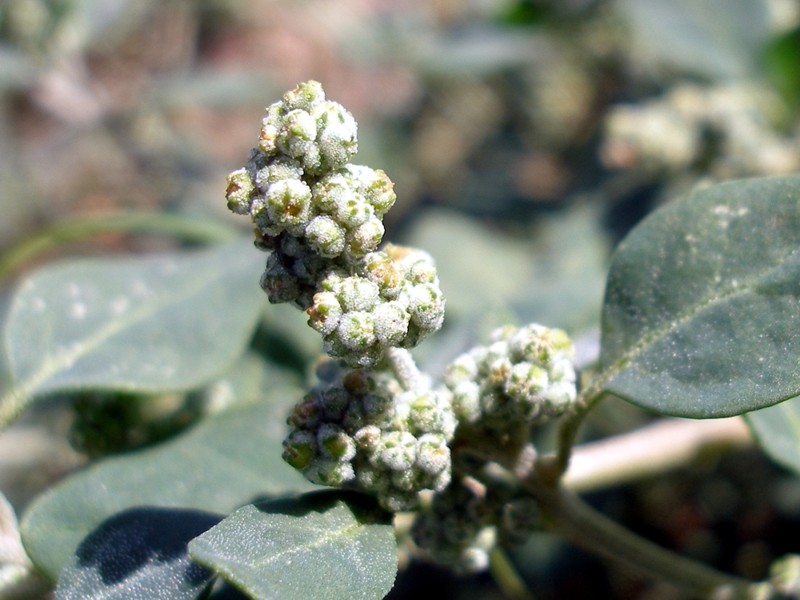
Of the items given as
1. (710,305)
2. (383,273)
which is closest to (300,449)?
(383,273)

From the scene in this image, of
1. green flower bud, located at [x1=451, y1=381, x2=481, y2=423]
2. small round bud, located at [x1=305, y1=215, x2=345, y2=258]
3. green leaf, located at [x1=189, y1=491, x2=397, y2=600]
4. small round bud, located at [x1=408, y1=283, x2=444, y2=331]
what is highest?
small round bud, located at [x1=305, y1=215, x2=345, y2=258]

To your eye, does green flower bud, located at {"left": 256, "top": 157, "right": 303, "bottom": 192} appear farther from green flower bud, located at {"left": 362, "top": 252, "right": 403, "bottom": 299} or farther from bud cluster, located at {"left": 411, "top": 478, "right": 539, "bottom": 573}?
bud cluster, located at {"left": 411, "top": 478, "right": 539, "bottom": 573}

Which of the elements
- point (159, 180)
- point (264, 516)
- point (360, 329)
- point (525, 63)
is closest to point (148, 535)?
point (264, 516)

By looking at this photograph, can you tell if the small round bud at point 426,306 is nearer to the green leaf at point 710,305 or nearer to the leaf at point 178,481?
the green leaf at point 710,305

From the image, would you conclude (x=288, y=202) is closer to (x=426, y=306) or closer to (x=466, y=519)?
(x=426, y=306)

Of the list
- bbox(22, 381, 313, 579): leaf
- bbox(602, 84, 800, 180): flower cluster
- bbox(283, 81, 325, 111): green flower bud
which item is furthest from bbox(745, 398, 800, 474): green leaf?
bbox(602, 84, 800, 180): flower cluster

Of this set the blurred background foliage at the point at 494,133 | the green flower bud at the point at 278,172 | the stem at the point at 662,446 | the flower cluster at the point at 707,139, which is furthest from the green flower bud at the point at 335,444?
the flower cluster at the point at 707,139

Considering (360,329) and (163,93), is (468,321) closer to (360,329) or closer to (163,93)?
(360,329)
